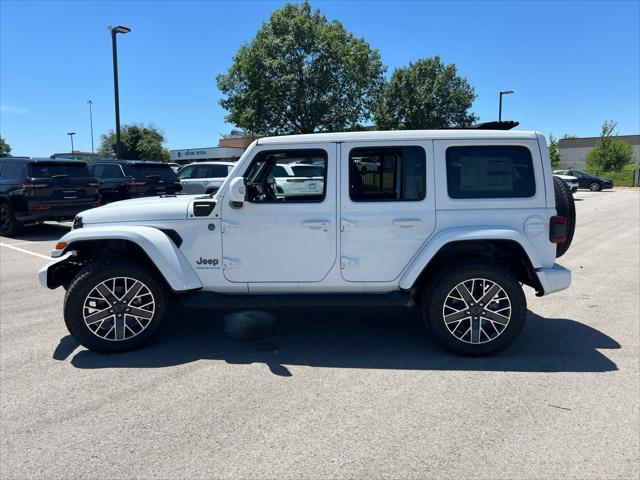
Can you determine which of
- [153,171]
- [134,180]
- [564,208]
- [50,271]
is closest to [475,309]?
[564,208]

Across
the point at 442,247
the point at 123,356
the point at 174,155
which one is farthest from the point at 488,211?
the point at 174,155

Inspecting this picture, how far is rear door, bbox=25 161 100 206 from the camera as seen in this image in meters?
11.1

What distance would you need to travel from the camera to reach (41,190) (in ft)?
36.5

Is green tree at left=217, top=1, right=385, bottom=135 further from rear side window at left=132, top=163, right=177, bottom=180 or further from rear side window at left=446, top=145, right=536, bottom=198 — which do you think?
rear side window at left=446, top=145, right=536, bottom=198

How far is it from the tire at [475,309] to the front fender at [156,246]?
2.11 meters

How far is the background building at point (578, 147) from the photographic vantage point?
67.8 meters

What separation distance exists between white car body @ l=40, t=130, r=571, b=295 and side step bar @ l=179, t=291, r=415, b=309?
0.07 metres

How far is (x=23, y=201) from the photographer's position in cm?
1109

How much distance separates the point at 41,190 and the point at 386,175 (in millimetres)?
9693

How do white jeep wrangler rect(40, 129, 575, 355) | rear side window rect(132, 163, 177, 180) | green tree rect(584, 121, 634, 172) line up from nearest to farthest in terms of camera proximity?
white jeep wrangler rect(40, 129, 575, 355) → rear side window rect(132, 163, 177, 180) → green tree rect(584, 121, 634, 172)

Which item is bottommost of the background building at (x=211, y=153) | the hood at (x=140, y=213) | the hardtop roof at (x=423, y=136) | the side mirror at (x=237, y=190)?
the hood at (x=140, y=213)

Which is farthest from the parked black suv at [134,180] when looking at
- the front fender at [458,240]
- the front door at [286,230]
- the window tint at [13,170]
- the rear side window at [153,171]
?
the front fender at [458,240]

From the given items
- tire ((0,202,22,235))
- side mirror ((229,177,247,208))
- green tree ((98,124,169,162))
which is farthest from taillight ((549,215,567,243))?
green tree ((98,124,169,162))

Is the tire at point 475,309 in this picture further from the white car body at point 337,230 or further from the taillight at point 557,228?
the taillight at point 557,228
